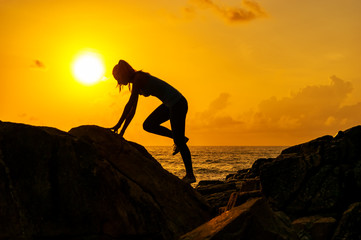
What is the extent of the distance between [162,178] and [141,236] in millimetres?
1538

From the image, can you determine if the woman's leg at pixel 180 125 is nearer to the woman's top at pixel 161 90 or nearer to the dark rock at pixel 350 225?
the woman's top at pixel 161 90

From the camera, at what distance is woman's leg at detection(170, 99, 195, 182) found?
7.45 m

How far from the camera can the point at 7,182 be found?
15.0 feet

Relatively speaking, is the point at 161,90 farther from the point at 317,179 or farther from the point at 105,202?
the point at 317,179

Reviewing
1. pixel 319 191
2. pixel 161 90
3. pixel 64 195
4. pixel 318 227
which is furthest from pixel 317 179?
pixel 64 195

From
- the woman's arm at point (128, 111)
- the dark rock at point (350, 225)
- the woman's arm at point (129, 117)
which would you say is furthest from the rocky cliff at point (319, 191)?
the woman's arm at point (128, 111)

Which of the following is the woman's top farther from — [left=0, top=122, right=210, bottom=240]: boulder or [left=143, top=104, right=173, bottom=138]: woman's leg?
[left=0, top=122, right=210, bottom=240]: boulder

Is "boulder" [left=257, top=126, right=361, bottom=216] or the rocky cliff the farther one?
"boulder" [left=257, top=126, right=361, bottom=216]

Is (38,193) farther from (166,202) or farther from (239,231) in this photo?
(239,231)

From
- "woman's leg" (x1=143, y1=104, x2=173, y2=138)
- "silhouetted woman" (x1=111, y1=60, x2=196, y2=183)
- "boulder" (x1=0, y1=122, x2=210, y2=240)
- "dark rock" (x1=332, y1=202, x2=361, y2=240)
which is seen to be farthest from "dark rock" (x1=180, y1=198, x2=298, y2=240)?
"woman's leg" (x1=143, y1=104, x2=173, y2=138)

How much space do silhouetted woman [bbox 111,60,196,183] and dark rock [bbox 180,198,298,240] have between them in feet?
9.56

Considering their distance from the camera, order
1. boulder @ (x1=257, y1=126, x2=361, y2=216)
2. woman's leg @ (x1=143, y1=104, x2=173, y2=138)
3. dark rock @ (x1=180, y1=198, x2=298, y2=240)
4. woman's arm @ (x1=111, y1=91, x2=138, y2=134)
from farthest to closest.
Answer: woman's leg @ (x1=143, y1=104, x2=173, y2=138) < boulder @ (x1=257, y1=126, x2=361, y2=216) < woman's arm @ (x1=111, y1=91, x2=138, y2=134) < dark rock @ (x1=180, y1=198, x2=298, y2=240)

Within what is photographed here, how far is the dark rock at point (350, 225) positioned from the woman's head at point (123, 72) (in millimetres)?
5203

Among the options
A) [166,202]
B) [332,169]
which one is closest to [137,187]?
[166,202]
